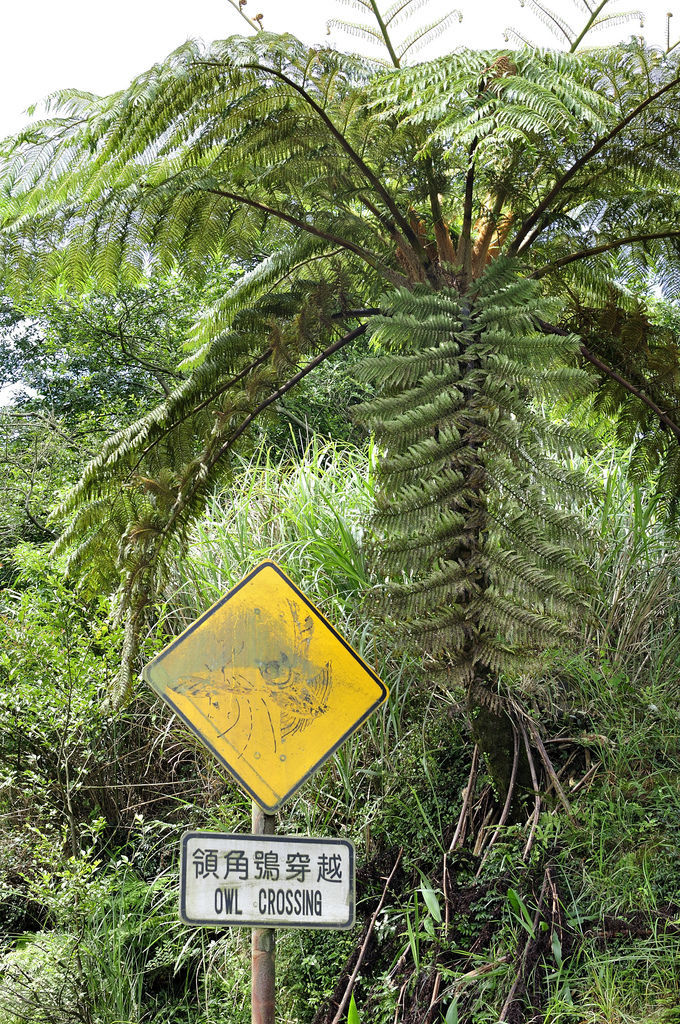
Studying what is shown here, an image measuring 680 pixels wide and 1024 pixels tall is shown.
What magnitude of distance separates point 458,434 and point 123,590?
6.34ft

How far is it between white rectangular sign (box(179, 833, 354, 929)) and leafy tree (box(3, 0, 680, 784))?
817mm

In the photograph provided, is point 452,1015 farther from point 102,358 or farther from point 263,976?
point 102,358

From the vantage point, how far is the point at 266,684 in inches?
116

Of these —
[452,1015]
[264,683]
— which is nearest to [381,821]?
[452,1015]

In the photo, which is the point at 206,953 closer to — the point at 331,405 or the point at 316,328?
the point at 316,328

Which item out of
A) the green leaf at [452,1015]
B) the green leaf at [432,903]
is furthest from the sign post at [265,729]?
the green leaf at [432,903]

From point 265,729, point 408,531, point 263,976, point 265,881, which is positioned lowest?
point 263,976

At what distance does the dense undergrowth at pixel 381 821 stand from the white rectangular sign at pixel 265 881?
89 cm

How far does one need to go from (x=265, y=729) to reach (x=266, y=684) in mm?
140

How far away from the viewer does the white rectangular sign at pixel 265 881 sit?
2.66m

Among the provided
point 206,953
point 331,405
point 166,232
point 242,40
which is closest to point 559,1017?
point 206,953

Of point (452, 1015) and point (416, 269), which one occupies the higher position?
point (416, 269)

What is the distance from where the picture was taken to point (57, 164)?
419cm

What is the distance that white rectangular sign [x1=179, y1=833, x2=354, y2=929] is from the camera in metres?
2.66
